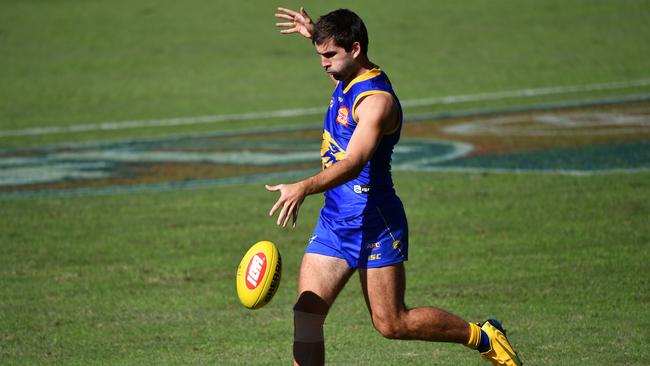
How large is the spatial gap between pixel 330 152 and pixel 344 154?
19cm

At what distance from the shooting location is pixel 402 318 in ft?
25.3

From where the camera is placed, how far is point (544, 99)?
25219 mm

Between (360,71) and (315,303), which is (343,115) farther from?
(315,303)

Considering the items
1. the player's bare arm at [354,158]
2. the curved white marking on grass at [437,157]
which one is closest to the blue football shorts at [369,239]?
the player's bare arm at [354,158]

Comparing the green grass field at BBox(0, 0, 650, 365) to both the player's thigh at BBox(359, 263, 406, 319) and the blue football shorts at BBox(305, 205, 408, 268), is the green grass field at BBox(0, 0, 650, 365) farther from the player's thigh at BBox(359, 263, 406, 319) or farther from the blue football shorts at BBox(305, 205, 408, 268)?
the blue football shorts at BBox(305, 205, 408, 268)

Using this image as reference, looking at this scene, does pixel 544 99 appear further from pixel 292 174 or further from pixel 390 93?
pixel 390 93

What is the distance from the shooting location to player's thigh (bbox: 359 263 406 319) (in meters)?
7.65

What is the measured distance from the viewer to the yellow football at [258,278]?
7824 mm

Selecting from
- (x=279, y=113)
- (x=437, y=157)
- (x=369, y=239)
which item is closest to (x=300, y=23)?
(x=369, y=239)

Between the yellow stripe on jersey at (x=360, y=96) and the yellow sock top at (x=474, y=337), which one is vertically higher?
the yellow stripe on jersey at (x=360, y=96)

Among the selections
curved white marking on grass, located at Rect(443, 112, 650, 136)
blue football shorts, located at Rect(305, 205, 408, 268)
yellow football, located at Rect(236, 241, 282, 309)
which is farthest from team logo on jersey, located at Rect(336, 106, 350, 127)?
curved white marking on grass, located at Rect(443, 112, 650, 136)

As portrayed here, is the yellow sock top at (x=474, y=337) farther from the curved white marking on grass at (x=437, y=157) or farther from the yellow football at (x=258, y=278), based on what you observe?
the curved white marking on grass at (x=437, y=157)

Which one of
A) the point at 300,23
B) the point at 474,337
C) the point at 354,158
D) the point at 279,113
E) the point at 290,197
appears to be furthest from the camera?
the point at 279,113

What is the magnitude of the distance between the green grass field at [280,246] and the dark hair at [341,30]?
8.73 ft
